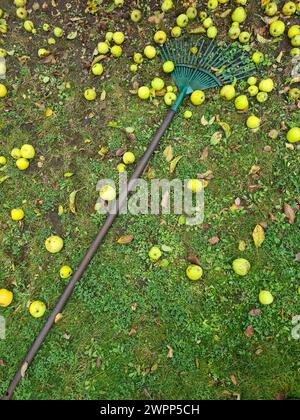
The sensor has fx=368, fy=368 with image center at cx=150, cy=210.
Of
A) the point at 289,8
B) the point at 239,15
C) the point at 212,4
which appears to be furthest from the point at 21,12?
the point at 289,8

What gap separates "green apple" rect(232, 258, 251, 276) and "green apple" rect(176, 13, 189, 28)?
8.42ft

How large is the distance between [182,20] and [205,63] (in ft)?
1.71

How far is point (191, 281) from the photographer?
147 inches

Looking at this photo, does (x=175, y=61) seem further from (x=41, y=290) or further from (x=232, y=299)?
(x=41, y=290)

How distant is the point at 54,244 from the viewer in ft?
12.5

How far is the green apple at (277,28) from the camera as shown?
3.82m

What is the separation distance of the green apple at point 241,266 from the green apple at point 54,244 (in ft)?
5.91

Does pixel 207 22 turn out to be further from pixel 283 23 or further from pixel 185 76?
pixel 283 23

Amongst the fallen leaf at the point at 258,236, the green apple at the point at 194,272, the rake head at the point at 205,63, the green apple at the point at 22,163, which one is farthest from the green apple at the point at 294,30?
the green apple at the point at 22,163

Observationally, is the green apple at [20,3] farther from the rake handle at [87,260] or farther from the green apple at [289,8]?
the green apple at [289,8]

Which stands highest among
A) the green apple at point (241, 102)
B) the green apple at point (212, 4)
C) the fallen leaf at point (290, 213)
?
the green apple at point (212, 4)

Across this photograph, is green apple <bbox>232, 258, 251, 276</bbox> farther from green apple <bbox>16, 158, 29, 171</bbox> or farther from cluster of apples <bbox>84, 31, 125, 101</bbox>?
green apple <bbox>16, 158, 29, 171</bbox>
